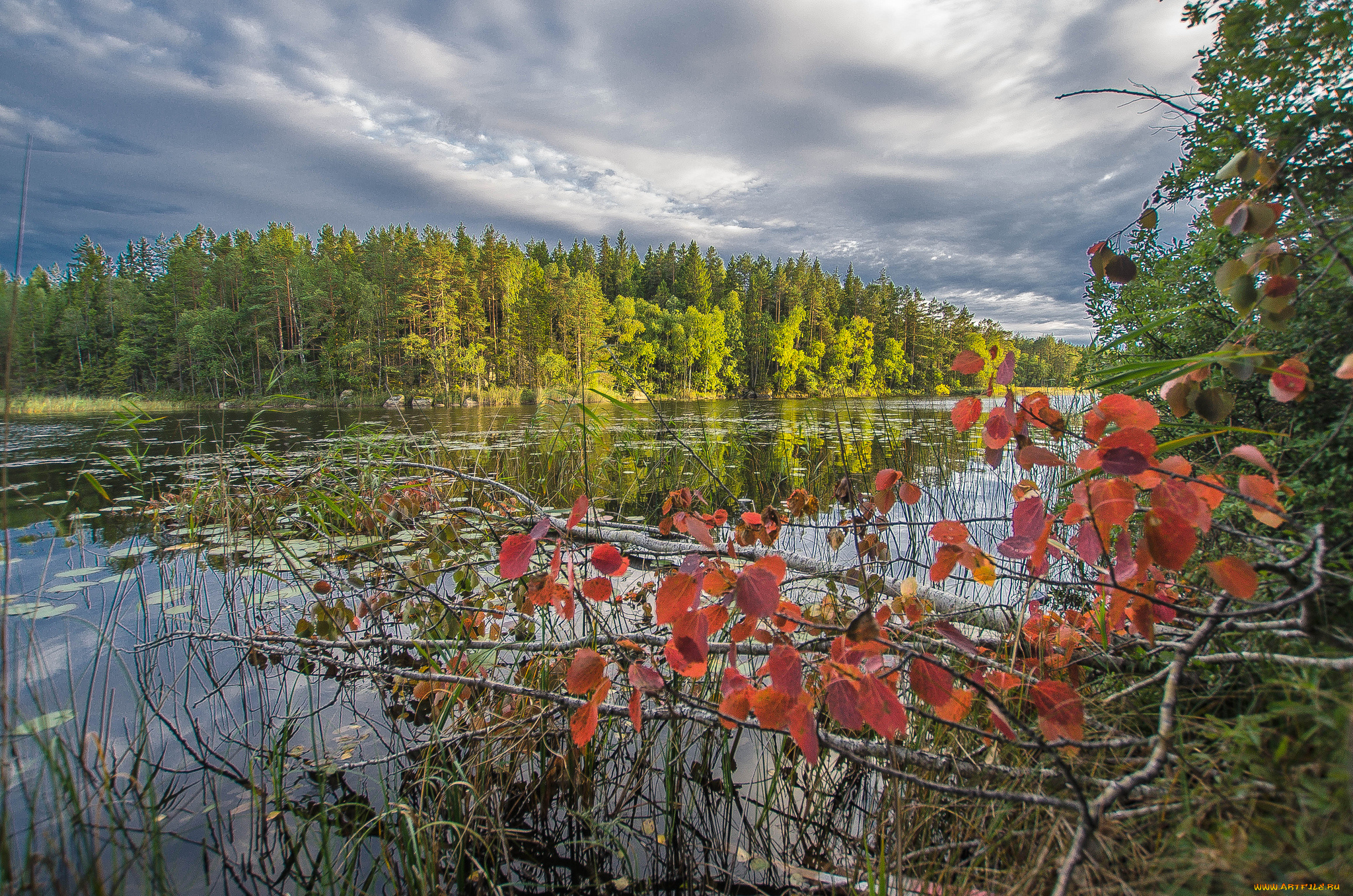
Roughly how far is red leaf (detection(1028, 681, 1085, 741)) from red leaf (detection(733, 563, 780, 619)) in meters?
0.49

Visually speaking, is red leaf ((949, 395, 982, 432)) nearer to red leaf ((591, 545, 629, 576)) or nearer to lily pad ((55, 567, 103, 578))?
red leaf ((591, 545, 629, 576))

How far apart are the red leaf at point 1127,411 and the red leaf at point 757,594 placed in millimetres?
667

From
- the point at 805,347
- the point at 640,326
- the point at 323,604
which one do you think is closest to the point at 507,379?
the point at 640,326

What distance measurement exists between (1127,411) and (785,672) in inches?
29.7

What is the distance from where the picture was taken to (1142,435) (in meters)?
0.85

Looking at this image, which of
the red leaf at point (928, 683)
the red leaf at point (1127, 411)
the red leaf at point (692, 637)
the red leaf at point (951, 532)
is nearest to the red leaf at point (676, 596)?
the red leaf at point (692, 637)

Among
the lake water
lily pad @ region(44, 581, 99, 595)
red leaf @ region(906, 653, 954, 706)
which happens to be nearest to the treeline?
the lake water

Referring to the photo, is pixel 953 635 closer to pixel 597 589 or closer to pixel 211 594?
pixel 597 589

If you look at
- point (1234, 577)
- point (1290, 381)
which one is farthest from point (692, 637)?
point (1290, 381)

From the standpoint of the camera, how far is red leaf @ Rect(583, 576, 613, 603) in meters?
1.29

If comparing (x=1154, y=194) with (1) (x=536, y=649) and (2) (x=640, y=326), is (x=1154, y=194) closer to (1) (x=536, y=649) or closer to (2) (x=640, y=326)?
(1) (x=536, y=649)

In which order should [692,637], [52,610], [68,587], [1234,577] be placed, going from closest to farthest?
1. [1234,577]
2. [692,637]
3. [52,610]
4. [68,587]

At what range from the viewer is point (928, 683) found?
0.91 m

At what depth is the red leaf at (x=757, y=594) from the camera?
84 cm
